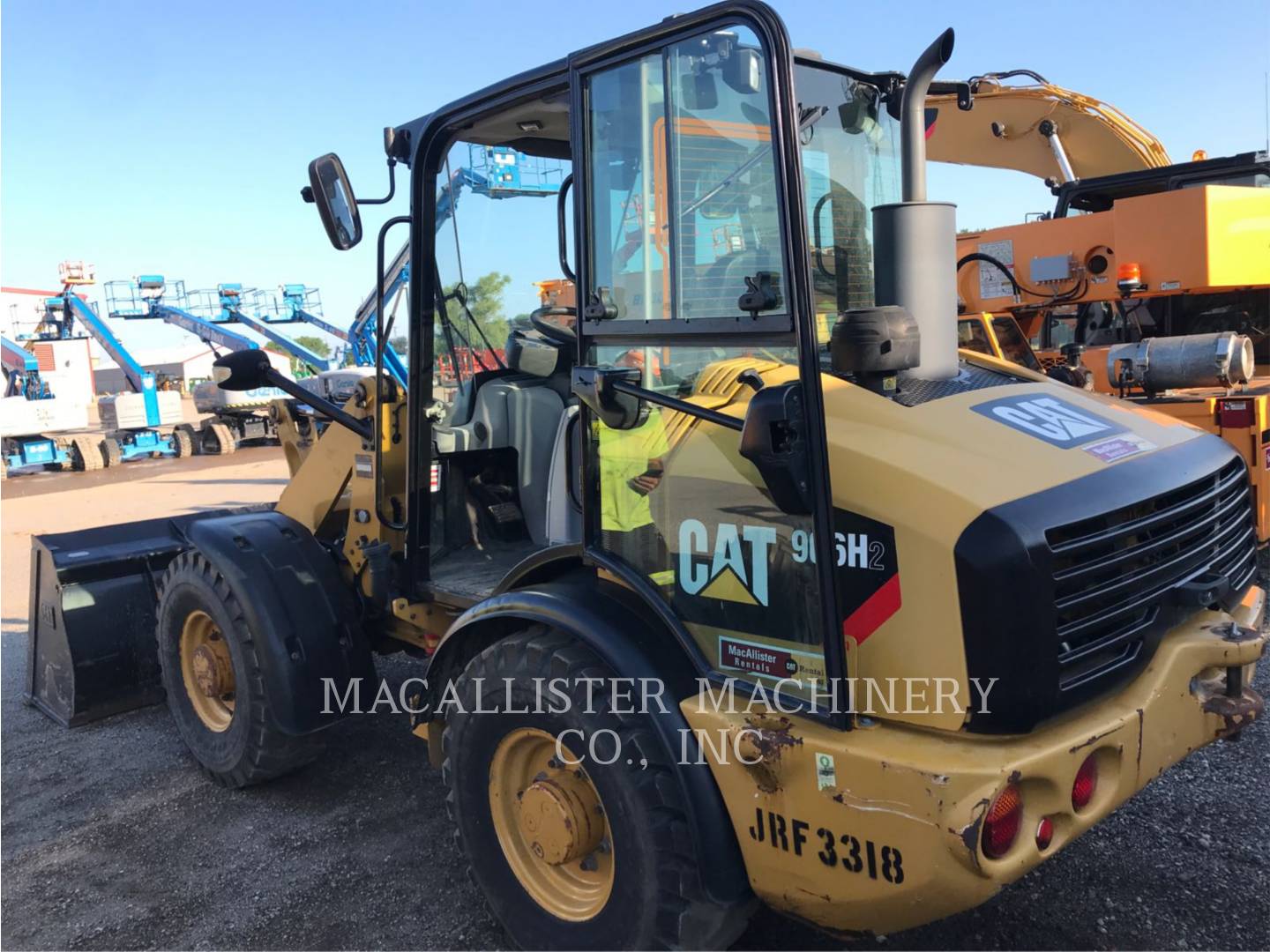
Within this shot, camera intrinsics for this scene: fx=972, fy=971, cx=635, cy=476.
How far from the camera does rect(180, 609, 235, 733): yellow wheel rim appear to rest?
12.9 ft

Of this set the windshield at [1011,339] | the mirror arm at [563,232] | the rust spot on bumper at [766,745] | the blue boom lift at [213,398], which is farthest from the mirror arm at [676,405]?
the blue boom lift at [213,398]

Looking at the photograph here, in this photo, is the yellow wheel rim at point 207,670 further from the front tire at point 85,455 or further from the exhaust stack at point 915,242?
the front tire at point 85,455

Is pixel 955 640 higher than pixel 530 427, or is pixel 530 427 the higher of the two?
pixel 530 427

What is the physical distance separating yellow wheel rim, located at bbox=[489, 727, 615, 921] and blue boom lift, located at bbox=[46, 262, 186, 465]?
20.0m

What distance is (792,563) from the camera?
2.13 m

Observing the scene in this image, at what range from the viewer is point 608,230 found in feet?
8.21

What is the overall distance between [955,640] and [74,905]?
2.98m

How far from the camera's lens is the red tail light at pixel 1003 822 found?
1912mm

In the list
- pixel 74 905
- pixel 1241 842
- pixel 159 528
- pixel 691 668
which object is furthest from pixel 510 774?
pixel 159 528

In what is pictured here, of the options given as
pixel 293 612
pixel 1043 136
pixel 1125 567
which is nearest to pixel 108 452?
pixel 1043 136

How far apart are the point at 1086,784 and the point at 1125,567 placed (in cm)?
50

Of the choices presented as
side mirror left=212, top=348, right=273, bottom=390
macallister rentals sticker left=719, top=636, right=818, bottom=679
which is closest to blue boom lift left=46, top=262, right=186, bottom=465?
side mirror left=212, top=348, right=273, bottom=390

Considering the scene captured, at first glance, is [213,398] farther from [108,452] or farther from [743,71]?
[743,71]

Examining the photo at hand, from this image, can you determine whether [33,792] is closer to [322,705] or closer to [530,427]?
[322,705]
